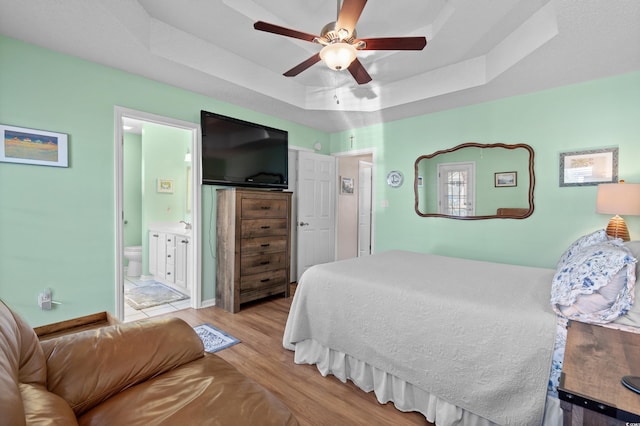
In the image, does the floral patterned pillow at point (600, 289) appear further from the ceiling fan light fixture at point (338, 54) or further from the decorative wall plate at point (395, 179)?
the decorative wall plate at point (395, 179)

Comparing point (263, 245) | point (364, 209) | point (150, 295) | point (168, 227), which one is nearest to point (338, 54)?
point (263, 245)

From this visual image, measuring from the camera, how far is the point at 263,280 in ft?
12.0

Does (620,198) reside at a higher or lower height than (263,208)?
higher

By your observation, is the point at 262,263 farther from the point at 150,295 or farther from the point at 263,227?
the point at 150,295

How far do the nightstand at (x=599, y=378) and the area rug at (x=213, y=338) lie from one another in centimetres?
236

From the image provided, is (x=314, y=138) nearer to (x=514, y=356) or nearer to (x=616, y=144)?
(x=616, y=144)

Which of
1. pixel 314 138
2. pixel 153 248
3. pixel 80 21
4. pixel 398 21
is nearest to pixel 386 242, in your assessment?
pixel 314 138

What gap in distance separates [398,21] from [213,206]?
275 cm

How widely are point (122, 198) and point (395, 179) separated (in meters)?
3.35

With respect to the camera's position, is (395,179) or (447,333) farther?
(395,179)

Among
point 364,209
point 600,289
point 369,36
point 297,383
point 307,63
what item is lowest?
point 297,383

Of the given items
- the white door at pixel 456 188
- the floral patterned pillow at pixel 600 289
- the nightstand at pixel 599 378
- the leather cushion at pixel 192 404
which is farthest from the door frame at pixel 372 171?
the leather cushion at pixel 192 404

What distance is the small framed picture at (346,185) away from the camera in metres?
5.40

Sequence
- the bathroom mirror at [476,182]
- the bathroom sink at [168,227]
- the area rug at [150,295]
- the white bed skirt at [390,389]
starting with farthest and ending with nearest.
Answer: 1. the bathroom sink at [168,227]
2. the area rug at [150,295]
3. the bathroom mirror at [476,182]
4. the white bed skirt at [390,389]
